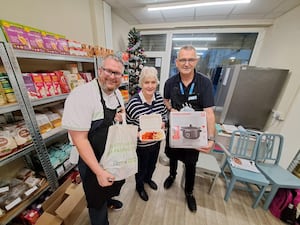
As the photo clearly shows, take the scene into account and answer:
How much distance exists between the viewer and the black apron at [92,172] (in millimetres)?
788

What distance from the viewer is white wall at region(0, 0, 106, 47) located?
124 cm

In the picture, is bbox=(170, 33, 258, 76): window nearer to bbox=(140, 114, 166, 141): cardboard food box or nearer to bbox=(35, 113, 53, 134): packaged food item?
bbox=(140, 114, 166, 141): cardboard food box

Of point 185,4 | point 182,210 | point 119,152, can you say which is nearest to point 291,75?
point 185,4

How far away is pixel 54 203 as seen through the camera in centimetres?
117

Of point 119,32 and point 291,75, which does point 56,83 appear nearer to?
point 119,32

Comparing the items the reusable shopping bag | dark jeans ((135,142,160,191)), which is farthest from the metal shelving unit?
dark jeans ((135,142,160,191))

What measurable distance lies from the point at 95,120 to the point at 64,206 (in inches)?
41.9

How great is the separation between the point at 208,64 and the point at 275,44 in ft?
3.96

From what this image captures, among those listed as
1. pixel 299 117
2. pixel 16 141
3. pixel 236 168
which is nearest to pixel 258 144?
pixel 236 168

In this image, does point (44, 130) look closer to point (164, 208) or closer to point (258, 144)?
point (164, 208)

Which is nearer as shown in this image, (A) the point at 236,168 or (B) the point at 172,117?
(B) the point at 172,117

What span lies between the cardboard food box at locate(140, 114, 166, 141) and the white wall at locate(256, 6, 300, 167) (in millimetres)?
1923

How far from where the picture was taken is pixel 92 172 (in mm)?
881

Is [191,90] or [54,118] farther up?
[191,90]
